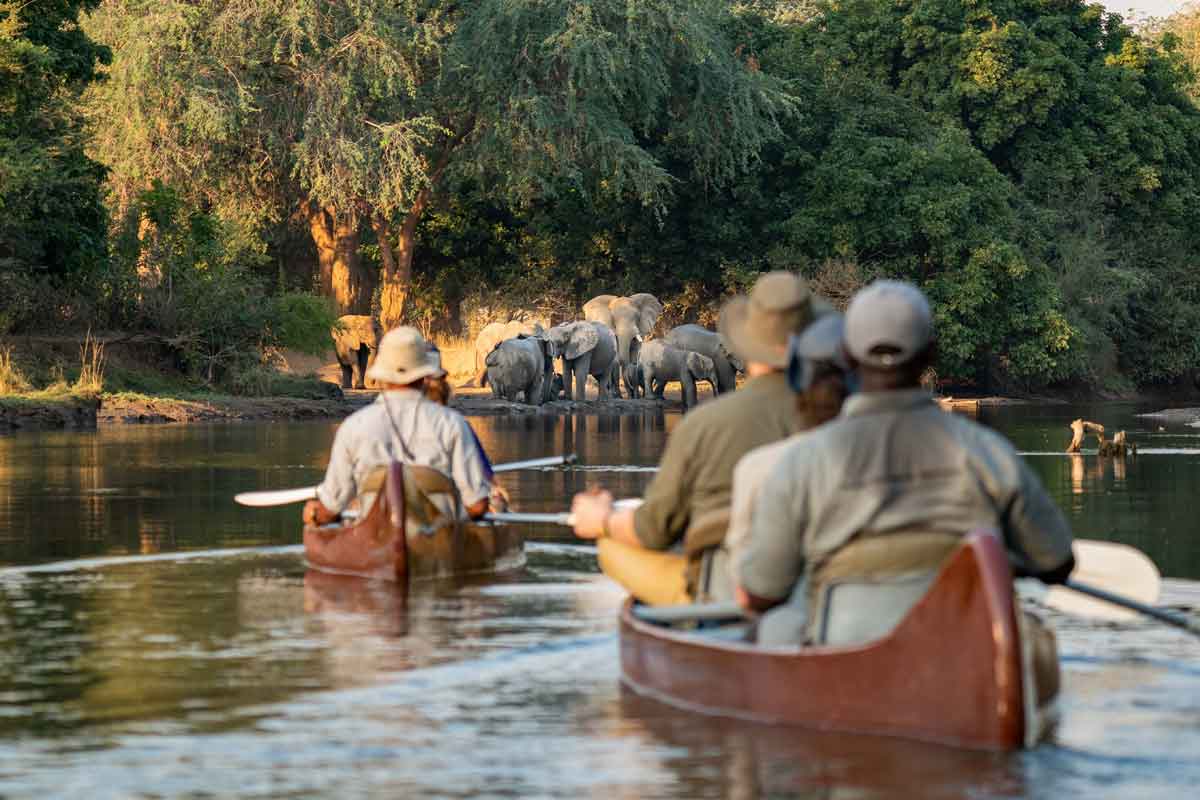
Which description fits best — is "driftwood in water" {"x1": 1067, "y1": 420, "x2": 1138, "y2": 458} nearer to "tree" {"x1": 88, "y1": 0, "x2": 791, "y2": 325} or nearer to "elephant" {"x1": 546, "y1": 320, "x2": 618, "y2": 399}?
"elephant" {"x1": 546, "y1": 320, "x2": 618, "y2": 399}

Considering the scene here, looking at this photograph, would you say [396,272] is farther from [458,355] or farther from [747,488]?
[747,488]

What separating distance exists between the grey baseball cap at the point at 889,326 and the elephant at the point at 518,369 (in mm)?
39198

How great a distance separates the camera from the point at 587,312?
2147 inches

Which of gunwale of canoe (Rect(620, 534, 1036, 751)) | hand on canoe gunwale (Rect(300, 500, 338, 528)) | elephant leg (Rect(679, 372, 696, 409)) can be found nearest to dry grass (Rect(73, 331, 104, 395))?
elephant leg (Rect(679, 372, 696, 409))

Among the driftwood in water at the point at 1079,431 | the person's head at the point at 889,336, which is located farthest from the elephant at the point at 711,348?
the person's head at the point at 889,336

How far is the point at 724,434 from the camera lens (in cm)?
885

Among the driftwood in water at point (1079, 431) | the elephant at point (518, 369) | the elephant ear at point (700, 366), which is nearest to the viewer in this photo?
the driftwood in water at point (1079, 431)

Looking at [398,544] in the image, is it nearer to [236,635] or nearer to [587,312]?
[236,635]

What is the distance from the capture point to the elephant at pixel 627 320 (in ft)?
176

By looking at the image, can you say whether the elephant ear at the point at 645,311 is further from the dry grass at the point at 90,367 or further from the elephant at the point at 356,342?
the dry grass at the point at 90,367

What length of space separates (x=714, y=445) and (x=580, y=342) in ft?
134

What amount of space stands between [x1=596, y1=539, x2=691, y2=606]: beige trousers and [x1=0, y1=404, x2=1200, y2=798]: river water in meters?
0.42

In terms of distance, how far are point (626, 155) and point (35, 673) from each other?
42.1 meters

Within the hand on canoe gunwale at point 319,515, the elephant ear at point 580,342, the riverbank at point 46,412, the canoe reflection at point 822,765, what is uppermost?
the elephant ear at point 580,342
